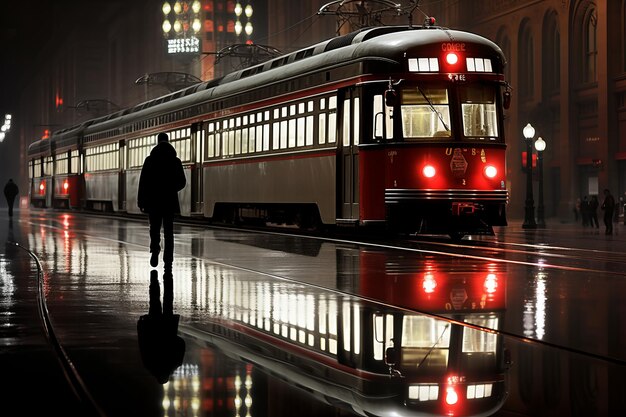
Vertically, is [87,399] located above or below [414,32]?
below

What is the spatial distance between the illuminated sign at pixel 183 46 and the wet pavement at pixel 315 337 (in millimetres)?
121483

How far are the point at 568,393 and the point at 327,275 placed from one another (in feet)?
29.3

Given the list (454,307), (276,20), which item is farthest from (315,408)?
(276,20)

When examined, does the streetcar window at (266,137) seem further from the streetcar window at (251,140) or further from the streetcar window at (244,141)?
the streetcar window at (244,141)

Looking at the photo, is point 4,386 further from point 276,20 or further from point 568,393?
point 276,20

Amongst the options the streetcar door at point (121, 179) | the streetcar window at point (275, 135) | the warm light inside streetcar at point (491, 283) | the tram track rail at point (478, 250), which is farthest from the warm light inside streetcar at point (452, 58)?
the streetcar door at point (121, 179)

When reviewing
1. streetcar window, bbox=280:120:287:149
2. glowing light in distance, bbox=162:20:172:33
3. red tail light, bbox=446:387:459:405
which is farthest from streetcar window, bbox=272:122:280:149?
glowing light in distance, bbox=162:20:172:33

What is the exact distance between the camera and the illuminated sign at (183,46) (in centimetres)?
13775

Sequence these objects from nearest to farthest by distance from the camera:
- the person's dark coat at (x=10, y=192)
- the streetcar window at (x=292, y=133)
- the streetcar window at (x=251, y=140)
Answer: the streetcar window at (x=292, y=133) → the streetcar window at (x=251, y=140) → the person's dark coat at (x=10, y=192)

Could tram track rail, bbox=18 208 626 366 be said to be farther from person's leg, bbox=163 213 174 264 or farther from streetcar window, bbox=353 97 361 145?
streetcar window, bbox=353 97 361 145

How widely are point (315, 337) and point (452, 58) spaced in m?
15.2

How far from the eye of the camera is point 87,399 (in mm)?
6270

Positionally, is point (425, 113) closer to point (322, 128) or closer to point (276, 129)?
point (322, 128)

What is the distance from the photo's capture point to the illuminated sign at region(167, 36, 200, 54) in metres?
138
